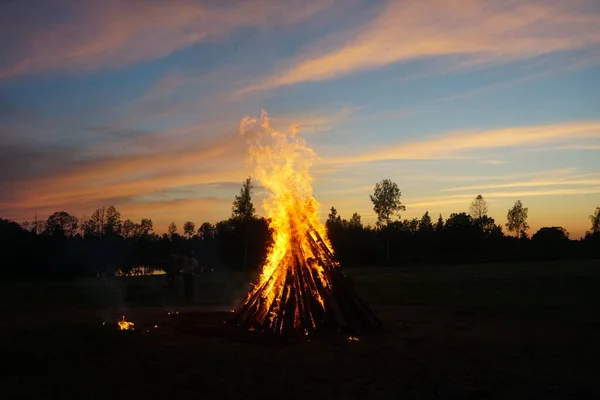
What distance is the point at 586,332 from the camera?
13.3 meters

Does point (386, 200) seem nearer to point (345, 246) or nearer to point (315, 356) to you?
point (345, 246)

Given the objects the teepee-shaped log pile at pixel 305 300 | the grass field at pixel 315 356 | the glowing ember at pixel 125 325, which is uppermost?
the teepee-shaped log pile at pixel 305 300

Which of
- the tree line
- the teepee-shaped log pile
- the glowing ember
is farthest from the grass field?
the tree line

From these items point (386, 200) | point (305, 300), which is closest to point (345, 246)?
point (386, 200)

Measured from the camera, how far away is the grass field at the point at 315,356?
8711 millimetres

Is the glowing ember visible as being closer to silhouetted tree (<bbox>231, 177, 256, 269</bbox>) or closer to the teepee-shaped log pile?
the teepee-shaped log pile

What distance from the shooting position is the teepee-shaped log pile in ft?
45.5

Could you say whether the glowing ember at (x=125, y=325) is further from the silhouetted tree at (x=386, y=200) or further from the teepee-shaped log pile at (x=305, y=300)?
the silhouetted tree at (x=386, y=200)

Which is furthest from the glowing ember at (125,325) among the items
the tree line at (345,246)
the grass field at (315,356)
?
the tree line at (345,246)

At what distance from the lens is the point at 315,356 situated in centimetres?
1116

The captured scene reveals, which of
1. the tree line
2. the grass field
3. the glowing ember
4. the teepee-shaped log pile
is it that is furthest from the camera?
the tree line

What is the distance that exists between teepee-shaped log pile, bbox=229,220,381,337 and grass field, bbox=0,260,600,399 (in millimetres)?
838

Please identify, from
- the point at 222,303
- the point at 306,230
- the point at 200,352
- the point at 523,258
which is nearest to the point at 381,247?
the point at 523,258

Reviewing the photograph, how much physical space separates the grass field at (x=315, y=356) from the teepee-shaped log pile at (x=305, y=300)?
838 millimetres
